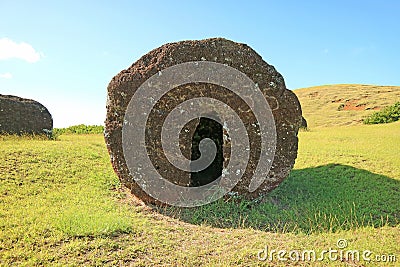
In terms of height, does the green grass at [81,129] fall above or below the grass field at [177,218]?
above

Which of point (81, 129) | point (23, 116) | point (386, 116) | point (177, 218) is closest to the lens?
point (177, 218)

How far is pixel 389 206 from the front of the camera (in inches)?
303

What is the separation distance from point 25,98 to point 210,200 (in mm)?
10679

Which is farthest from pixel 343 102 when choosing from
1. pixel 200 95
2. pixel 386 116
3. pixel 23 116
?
pixel 200 95

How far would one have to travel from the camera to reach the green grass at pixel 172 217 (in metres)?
5.28

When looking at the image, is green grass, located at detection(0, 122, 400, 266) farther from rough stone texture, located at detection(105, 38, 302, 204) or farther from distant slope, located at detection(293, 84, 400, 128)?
distant slope, located at detection(293, 84, 400, 128)

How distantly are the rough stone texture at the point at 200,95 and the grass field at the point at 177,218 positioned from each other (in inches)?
24.9

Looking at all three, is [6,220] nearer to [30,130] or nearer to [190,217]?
[190,217]

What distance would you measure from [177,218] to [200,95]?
7.54 ft

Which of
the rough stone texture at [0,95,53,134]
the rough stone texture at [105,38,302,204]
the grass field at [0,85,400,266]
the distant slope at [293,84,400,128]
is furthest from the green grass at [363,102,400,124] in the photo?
the rough stone texture at [0,95,53,134]

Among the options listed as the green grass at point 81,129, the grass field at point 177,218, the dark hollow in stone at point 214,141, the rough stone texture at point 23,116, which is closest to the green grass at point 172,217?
the grass field at point 177,218

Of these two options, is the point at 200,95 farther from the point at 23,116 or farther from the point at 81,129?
the point at 81,129

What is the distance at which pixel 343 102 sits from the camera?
1236 inches

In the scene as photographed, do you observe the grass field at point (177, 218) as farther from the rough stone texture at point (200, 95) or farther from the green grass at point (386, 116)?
the green grass at point (386, 116)
